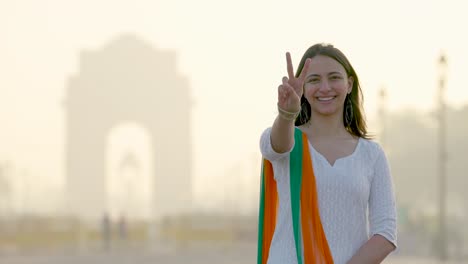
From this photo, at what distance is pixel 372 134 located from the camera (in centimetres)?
397

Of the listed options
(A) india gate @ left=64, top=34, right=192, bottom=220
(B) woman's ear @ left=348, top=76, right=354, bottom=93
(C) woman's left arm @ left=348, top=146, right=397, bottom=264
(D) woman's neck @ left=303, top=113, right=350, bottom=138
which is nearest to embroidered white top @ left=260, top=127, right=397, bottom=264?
(C) woman's left arm @ left=348, top=146, right=397, bottom=264

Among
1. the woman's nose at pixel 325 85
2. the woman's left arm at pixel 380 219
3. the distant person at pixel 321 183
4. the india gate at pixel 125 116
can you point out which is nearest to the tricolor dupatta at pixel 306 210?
the distant person at pixel 321 183

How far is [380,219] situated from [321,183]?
222 millimetres

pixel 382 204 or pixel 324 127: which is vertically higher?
pixel 324 127

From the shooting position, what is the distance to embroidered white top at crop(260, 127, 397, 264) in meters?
3.56

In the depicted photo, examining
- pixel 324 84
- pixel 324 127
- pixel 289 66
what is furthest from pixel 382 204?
pixel 289 66

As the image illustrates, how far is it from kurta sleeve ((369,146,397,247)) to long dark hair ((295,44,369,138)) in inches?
6.9

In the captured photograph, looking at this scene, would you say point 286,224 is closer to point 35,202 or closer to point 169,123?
point 169,123

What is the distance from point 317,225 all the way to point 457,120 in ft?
240

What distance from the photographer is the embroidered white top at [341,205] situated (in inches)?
140

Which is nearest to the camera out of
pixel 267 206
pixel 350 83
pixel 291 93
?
pixel 291 93

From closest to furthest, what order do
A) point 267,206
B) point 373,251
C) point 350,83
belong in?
1. point 373,251
2. point 267,206
3. point 350,83

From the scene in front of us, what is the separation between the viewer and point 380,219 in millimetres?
3617

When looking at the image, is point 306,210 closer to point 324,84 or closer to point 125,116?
point 324,84
